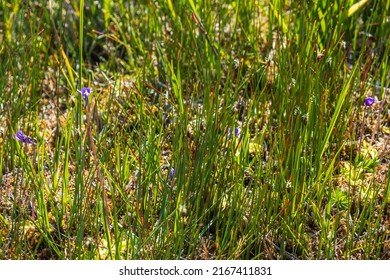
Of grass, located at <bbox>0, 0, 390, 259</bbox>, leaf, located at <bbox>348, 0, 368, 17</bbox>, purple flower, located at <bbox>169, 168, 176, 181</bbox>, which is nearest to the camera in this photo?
grass, located at <bbox>0, 0, 390, 259</bbox>

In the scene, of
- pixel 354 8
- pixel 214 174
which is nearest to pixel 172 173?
pixel 214 174

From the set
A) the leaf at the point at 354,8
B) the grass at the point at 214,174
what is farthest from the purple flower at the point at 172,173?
the leaf at the point at 354,8

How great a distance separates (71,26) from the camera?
130 inches

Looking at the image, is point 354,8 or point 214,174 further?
point 354,8

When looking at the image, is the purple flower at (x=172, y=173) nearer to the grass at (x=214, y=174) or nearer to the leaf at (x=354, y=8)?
the grass at (x=214, y=174)

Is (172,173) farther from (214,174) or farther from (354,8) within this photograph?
(354,8)

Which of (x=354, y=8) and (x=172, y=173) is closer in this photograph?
Answer: (x=172, y=173)

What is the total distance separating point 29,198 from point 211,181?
0.56 metres

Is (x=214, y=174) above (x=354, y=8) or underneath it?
underneath

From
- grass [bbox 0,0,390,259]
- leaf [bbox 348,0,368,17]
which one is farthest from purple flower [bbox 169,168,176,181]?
leaf [bbox 348,0,368,17]

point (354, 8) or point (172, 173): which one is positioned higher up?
point (354, 8)

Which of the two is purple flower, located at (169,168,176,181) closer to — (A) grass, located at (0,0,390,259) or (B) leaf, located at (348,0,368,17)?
(A) grass, located at (0,0,390,259)

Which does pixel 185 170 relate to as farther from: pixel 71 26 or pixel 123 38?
pixel 71 26

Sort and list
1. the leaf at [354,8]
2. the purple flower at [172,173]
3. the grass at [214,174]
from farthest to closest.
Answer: the leaf at [354,8] → the purple flower at [172,173] → the grass at [214,174]
